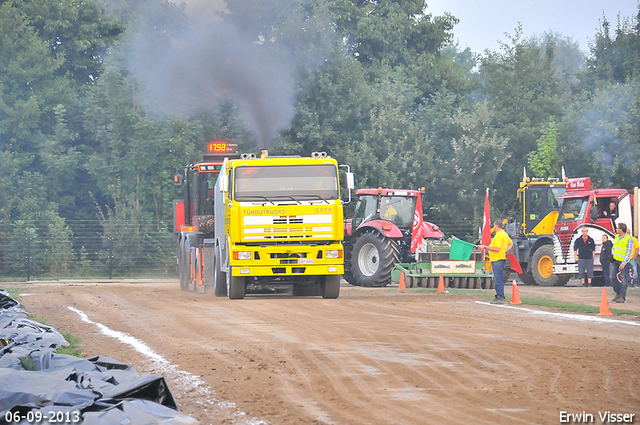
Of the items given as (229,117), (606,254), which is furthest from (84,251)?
(606,254)

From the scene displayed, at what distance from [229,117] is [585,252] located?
58.9ft

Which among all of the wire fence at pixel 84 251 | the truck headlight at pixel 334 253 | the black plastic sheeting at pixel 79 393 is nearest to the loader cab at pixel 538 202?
the truck headlight at pixel 334 253

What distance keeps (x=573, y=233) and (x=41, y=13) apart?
28709mm

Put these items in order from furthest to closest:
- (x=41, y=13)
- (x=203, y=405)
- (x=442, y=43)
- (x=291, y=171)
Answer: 1. (x=442, y=43)
2. (x=41, y=13)
3. (x=291, y=171)
4. (x=203, y=405)

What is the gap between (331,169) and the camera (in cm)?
1862

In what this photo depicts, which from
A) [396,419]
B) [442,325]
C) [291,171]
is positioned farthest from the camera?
[291,171]

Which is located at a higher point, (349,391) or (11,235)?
(11,235)

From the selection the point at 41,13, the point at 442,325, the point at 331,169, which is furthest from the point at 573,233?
the point at 41,13

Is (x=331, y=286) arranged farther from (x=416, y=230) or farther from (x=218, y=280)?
(x=416, y=230)

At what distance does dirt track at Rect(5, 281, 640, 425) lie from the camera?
289 inches

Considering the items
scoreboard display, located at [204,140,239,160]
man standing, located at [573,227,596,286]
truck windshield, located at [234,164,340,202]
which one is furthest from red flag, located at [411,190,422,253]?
truck windshield, located at [234,164,340,202]

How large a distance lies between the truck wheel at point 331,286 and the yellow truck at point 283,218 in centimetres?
71

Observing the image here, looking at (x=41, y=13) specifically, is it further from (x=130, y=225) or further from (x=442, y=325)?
(x=442, y=325)

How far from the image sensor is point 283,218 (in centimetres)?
1803
